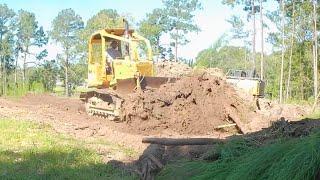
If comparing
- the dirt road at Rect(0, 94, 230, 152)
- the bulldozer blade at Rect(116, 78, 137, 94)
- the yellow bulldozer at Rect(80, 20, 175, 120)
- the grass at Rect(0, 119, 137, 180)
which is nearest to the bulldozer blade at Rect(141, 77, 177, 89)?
the yellow bulldozer at Rect(80, 20, 175, 120)

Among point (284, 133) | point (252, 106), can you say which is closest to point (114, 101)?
point (252, 106)

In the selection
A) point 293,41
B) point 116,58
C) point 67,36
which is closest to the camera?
point 116,58

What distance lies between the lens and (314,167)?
3988 mm

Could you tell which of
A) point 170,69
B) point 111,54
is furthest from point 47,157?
point 170,69

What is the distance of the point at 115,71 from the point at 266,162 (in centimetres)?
1071

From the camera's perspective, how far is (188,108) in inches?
510

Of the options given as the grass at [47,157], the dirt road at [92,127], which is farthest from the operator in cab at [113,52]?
the grass at [47,157]

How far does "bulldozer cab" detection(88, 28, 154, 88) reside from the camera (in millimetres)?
14719

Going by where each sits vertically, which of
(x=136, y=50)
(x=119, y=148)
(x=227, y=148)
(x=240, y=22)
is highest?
(x=240, y=22)

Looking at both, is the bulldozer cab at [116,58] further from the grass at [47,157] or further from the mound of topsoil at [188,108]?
the grass at [47,157]

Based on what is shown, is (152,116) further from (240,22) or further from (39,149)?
(240,22)

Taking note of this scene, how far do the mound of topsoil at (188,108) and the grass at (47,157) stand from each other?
2.68 meters

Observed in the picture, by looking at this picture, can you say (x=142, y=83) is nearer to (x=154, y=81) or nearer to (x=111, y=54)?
(x=154, y=81)

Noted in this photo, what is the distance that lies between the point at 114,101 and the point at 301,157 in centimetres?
989
